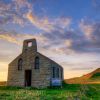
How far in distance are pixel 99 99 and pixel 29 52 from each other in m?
24.2

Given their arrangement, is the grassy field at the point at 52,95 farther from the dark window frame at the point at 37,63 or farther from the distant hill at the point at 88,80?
the distant hill at the point at 88,80

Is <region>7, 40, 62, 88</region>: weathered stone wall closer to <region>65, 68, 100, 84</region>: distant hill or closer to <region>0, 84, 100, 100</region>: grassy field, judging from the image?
<region>0, 84, 100, 100</region>: grassy field

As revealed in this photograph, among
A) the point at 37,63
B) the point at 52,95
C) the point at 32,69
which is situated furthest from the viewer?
the point at 32,69

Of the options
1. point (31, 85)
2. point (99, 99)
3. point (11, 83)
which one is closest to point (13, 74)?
point (11, 83)

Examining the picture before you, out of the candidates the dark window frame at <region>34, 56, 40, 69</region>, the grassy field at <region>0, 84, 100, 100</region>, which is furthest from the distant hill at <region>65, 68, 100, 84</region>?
the grassy field at <region>0, 84, 100, 100</region>

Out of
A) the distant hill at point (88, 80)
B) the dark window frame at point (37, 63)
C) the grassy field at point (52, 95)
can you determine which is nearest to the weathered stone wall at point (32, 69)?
the dark window frame at point (37, 63)

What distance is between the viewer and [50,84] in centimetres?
4181

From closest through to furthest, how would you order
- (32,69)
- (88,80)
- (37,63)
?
(37,63)
(32,69)
(88,80)

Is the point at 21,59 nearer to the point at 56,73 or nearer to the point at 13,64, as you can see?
the point at 13,64

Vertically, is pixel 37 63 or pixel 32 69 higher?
pixel 37 63

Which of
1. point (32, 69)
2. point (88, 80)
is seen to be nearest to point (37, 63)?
point (32, 69)

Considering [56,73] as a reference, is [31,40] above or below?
above

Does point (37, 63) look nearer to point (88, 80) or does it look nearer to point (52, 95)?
point (52, 95)

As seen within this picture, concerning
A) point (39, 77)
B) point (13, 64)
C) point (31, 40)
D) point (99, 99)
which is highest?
point (31, 40)
